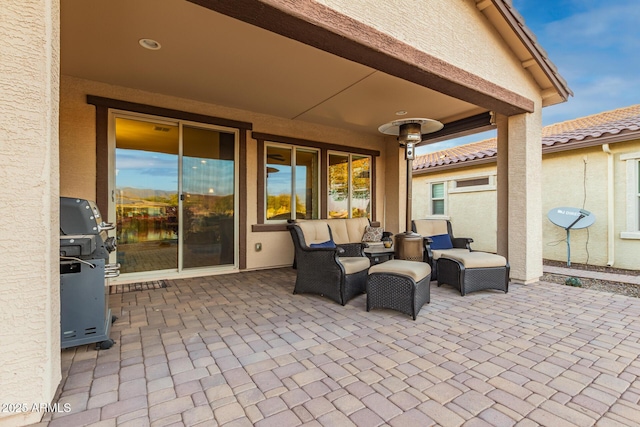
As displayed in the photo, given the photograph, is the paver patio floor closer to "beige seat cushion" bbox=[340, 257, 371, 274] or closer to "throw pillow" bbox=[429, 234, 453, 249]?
"beige seat cushion" bbox=[340, 257, 371, 274]

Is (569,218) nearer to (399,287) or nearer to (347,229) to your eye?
(347,229)

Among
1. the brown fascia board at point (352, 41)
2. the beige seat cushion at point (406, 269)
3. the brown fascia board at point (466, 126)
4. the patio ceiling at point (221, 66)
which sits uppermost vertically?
the patio ceiling at point (221, 66)

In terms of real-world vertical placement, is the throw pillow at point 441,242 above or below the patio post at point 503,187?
below

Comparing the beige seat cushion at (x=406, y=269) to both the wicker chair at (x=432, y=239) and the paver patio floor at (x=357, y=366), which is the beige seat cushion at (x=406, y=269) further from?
the wicker chair at (x=432, y=239)

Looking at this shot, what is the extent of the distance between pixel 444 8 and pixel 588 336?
138 inches

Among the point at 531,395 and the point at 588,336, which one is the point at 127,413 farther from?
the point at 588,336

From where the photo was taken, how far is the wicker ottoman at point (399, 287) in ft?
9.55

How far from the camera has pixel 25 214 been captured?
144cm

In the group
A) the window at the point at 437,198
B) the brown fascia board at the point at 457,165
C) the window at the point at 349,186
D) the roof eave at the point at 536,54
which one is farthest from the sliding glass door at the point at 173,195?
the window at the point at 437,198

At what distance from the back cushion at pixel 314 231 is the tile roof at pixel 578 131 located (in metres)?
4.55

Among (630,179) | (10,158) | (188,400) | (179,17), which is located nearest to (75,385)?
(188,400)

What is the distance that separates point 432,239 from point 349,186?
7.67 ft

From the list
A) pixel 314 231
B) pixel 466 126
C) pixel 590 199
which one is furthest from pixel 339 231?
pixel 590 199

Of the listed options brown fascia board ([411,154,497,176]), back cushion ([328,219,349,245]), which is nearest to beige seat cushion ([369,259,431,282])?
back cushion ([328,219,349,245])
